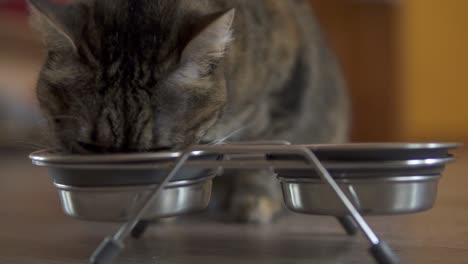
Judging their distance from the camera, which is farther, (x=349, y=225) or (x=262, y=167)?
(x=349, y=225)

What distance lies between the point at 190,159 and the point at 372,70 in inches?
112

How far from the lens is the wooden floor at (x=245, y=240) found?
79 centimetres

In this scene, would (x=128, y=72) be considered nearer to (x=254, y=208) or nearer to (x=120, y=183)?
(x=120, y=183)

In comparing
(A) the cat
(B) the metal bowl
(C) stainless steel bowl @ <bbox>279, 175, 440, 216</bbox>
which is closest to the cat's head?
(A) the cat

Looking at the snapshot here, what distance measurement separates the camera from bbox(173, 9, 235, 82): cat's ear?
788 millimetres

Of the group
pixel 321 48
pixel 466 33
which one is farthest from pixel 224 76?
pixel 466 33

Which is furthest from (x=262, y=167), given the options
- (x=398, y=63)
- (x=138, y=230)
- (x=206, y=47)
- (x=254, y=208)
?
(x=398, y=63)

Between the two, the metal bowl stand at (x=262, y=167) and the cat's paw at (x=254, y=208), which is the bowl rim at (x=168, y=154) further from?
the cat's paw at (x=254, y=208)

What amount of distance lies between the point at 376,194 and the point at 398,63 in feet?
9.45

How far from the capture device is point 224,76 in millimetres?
1009

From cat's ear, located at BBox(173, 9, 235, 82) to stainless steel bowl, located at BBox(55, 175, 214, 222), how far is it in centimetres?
21

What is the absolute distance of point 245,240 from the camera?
919 mm

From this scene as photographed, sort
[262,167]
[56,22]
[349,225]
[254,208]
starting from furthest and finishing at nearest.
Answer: [254,208] → [349,225] → [56,22] → [262,167]

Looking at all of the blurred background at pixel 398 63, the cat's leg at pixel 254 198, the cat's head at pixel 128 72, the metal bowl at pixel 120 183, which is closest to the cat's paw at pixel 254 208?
the cat's leg at pixel 254 198
